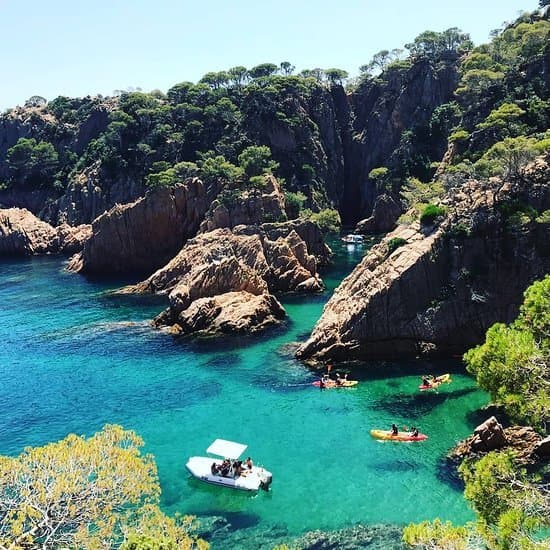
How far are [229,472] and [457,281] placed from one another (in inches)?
1062

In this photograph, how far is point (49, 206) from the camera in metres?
127

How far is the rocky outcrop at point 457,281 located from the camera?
4953cm

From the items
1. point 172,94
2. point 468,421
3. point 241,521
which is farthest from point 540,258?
point 172,94

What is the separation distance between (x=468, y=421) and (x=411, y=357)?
1107 centimetres

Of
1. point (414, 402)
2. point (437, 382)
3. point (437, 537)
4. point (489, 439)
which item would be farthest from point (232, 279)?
point (437, 537)

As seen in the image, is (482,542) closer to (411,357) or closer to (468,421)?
(468,421)

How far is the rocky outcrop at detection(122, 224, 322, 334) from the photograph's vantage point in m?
61.8

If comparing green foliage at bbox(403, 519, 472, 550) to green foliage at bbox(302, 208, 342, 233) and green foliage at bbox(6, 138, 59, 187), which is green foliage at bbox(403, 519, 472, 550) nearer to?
green foliage at bbox(302, 208, 342, 233)

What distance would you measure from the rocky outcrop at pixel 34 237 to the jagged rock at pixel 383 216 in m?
57.1

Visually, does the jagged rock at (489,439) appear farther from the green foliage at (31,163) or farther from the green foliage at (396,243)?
the green foliage at (31,163)

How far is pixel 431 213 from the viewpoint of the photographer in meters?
53.5

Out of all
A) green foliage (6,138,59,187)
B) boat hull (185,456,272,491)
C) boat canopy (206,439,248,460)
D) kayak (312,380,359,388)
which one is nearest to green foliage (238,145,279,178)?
kayak (312,380,359,388)

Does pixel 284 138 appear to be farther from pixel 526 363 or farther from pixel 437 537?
pixel 437 537

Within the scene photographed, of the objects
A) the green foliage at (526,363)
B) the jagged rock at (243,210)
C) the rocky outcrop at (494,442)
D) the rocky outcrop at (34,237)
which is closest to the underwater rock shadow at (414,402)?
the rocky outcrop at (494,442)
